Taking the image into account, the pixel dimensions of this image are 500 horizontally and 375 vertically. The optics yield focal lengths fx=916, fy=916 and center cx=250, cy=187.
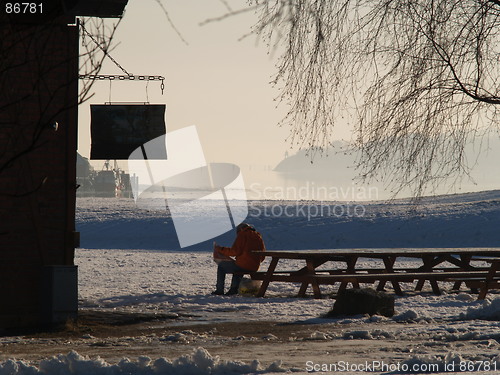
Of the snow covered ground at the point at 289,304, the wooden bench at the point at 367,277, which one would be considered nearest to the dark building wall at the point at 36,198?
the snow covered ground at the point at 289,304

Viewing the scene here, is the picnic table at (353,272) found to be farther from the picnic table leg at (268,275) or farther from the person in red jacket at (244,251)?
the person in red jacket at (244,251)

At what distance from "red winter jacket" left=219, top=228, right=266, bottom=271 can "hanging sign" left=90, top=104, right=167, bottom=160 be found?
2.25 metres

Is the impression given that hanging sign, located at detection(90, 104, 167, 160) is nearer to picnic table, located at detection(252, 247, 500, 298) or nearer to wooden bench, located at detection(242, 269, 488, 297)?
picnic table, located at detection(252, 247, 500, 298)

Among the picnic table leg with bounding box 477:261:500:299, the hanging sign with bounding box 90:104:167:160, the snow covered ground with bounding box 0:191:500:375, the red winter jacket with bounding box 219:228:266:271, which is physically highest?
the hanging sign with bounding box 90:104:167:160

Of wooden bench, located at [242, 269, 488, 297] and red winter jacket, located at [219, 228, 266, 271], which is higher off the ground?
red winter jacket, located at [219, 228, 266, 271]

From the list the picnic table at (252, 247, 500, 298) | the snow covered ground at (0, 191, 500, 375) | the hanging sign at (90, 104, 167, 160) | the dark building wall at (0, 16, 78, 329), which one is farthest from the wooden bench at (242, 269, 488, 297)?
the dark building wall at (0, 16, 78, 329)

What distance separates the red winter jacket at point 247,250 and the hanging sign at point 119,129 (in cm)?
225

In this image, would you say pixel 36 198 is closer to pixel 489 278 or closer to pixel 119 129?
pixel 119 129

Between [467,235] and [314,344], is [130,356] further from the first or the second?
[467,235]

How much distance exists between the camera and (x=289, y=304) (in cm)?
1470

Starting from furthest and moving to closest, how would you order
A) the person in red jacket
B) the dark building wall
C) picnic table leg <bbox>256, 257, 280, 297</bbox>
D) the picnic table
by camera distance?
the person in red jacket, picnic table leg <bbox>256, 257, 280, 297</bbox>, the picnic table, the dark building wall

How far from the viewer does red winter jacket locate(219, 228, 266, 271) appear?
15633 mm

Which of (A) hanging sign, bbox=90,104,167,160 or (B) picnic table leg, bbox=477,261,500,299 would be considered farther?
(B) picnic table leg, bbox=477,261,500,299

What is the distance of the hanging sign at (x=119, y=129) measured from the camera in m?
14.7
